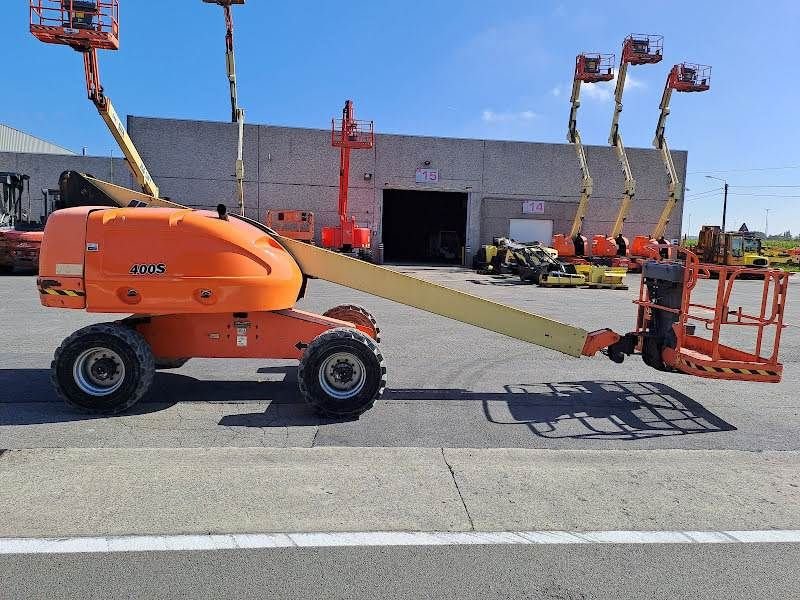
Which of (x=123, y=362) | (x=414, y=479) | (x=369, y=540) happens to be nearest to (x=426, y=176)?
(x=123, y=362)

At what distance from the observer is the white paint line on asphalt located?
3.36m

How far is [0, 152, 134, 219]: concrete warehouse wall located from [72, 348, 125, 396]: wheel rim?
28952 millimetres

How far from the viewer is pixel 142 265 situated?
5707mm

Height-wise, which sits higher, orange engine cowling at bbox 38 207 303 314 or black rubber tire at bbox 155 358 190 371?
orange engine cowling at bbox 38 207 303 314

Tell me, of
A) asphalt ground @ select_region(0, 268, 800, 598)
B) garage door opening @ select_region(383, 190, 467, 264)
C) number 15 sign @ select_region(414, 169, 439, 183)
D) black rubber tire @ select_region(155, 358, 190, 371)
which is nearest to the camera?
asphalt ground @ select_region(0, 268, 800, 598)

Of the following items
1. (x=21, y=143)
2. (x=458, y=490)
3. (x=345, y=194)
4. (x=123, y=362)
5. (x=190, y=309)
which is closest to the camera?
(x=458, y=490)

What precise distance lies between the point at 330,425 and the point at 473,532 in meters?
2.26

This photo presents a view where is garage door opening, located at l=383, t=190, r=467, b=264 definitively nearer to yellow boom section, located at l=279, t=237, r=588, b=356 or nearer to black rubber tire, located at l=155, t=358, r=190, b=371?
yellow boom section, located at l=279, t=237, r=588, b=356

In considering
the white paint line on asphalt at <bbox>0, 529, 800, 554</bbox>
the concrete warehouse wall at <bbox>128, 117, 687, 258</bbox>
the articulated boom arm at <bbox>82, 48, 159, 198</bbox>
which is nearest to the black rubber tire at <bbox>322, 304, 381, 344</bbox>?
the white paint line on asphalt at <bbox>0, 529, 800, 554</bbox>

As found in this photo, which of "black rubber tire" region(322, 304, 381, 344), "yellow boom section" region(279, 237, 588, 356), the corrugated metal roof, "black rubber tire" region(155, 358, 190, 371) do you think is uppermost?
the corrugated metal roof

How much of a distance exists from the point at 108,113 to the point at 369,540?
23.6 meters

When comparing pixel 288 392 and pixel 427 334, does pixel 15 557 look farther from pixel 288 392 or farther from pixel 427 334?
pixel 427 334

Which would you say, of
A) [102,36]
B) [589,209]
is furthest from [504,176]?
[102,36]

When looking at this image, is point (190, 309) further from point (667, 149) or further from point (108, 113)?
point (667, 149)
